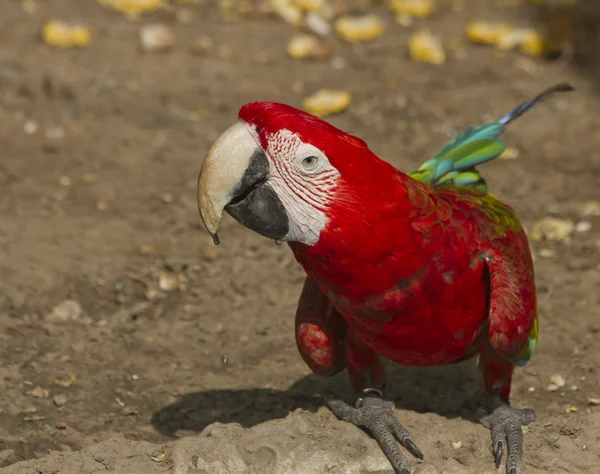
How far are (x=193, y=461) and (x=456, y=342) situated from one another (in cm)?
97

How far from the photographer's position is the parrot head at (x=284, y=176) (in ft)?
9.13

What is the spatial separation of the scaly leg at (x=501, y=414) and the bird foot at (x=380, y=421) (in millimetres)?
307

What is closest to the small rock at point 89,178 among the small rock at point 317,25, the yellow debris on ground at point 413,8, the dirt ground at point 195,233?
the dirt ground at point 195,233

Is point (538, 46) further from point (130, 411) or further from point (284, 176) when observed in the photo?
point (284, 176)

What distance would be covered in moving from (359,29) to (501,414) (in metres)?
4.45

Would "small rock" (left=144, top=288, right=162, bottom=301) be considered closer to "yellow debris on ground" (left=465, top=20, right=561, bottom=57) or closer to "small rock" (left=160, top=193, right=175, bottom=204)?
"small rock" (left=160, top=193, right=175, bottom=204)

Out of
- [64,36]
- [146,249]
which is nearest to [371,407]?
[146,249]

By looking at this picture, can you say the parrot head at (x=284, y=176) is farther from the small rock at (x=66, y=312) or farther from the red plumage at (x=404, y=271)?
the small rock at (x=66, y=312)

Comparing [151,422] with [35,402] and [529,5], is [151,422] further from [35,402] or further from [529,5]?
[529,5]

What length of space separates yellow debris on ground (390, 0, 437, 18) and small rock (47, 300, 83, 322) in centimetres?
432

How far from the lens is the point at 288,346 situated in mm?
4246

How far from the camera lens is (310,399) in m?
3.91

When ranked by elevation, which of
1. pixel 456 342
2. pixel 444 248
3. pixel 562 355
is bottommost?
pixel 562 355

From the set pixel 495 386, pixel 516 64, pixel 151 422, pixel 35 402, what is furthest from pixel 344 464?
pixel 516 64
